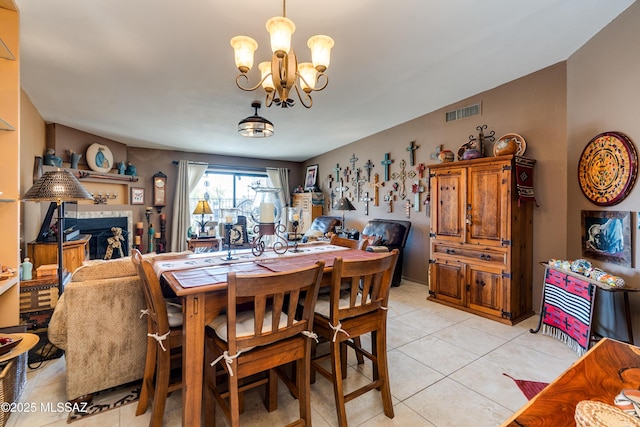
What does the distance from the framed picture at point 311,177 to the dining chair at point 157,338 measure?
541cm

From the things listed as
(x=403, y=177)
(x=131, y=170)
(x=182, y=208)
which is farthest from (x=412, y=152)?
(x=131, y=170)

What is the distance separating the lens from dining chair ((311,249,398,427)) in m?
1.57

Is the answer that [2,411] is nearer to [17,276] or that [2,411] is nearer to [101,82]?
[17,276]

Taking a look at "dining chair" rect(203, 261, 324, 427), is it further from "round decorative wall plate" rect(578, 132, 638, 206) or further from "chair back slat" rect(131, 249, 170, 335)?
"round decorative wall plate" rect(578, 132, 638, 206)

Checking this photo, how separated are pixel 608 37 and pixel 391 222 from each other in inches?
124

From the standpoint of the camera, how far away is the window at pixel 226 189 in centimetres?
655

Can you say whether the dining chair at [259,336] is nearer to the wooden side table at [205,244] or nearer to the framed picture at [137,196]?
the wooden side table at [205,244]

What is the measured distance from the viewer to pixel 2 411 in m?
1.53

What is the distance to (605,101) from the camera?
2555 mm

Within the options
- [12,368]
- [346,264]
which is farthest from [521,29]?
[12,368]

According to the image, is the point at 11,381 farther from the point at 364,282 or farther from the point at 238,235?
the point at 238,235

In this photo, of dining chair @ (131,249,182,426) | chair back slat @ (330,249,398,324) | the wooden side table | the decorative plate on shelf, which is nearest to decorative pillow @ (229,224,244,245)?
the wooden side table

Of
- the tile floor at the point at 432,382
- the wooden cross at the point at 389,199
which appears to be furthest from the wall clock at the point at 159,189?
the wooden cross at the point at 389,199

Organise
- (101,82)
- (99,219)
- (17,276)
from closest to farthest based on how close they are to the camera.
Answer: (17,276) → (101,82) → (99,219)
